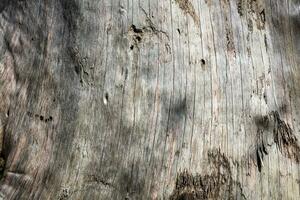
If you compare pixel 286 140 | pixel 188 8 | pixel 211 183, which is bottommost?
pixel 211 183

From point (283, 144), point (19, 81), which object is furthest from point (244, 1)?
point (19, 81)

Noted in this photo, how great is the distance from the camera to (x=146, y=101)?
2566 mm

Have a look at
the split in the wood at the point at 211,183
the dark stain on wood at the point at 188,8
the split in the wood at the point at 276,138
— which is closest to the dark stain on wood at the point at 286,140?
the split in the wood at the point at 276,138

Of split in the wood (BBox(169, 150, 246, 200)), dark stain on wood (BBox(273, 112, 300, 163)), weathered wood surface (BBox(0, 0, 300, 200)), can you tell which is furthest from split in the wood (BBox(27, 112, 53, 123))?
dark stain on wood (BBox(273, 112, 300, 163))

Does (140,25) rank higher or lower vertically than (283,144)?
higher

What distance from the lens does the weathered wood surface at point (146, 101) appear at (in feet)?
7.70

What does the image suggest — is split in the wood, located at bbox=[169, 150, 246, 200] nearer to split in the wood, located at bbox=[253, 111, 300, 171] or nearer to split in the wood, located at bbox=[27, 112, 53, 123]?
split in the wood, located at bbox=[253, 111, 300, 171]

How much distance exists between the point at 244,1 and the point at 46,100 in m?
1.25

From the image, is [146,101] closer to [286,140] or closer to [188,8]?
[188,8]

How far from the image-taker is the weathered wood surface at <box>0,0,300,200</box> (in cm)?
235

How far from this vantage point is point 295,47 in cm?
308

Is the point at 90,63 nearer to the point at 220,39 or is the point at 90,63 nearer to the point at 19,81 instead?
the point at 19,81

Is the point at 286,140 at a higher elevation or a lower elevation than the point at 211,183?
higher

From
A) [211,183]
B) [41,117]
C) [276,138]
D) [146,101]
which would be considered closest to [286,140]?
[276,138]
